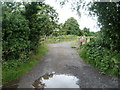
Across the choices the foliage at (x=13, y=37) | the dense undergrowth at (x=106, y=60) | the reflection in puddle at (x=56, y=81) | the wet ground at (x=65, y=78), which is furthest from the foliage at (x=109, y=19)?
the foliage at (x=13, y=37)

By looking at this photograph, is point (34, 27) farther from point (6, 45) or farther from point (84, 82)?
point (84, 82)

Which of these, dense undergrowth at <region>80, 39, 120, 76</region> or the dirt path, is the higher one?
dense undergrowth at <region>80, 39, 120, 76</region>

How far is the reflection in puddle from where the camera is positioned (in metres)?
4.76

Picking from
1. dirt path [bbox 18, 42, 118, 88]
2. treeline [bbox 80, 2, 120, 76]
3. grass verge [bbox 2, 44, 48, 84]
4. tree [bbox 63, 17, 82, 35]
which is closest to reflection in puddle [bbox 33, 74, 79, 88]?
dirt path [bbox 18, 42, 118, 88]

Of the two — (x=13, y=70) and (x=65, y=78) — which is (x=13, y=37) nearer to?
(x=13, y=70)

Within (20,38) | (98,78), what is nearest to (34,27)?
(20,38)

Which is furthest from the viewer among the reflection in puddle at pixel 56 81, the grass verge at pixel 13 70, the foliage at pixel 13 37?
the foliage at pixel 13 37

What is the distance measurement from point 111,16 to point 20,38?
4.81 meters

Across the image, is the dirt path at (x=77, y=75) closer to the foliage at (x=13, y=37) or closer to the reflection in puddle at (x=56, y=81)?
the reflection in puddle at (x=56, y=81)

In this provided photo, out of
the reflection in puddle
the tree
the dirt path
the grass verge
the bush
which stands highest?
the tree

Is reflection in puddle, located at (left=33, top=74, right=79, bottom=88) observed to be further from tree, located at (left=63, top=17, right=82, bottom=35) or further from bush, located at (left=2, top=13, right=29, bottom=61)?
tree, located at (left=63, top=17, right=82, bottom=35)

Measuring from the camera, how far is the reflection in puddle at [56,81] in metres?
4.76

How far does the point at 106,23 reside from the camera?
610 cm

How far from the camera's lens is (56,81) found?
521 cm
